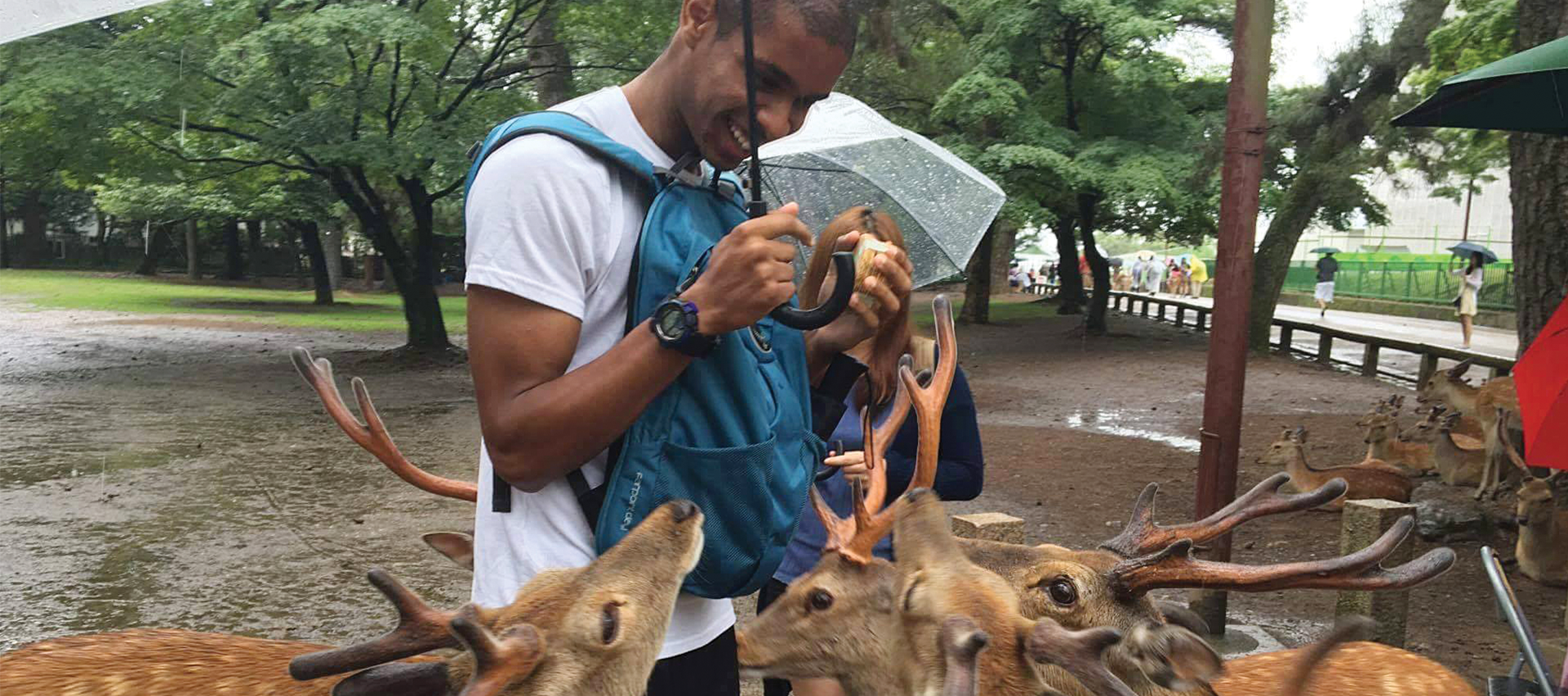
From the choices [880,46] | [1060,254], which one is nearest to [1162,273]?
[1060,254]

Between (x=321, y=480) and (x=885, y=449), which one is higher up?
(x=885, y=449)

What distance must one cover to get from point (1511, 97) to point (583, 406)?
14.2 feet

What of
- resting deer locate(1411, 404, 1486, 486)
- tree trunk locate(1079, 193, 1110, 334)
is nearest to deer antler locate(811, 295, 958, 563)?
resting deer locate(1411, 404, 1486, 486)

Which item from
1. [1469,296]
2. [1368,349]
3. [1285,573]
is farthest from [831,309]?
[1469,296]

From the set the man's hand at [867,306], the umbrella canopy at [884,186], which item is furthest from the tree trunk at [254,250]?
the man's hand at [867,306]

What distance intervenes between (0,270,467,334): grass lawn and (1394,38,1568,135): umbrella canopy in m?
16.0

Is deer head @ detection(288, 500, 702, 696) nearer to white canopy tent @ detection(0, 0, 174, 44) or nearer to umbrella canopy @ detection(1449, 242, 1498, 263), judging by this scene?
white canopy tent @ detection(0, 0, 174, 44)

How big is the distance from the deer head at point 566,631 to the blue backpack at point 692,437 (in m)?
0.04

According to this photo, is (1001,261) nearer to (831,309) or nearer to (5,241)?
(5,241)

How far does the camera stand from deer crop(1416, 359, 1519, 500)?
817 cm

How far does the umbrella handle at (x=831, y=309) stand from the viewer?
162 centimetres

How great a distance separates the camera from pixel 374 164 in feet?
38.3

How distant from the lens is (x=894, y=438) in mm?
3195

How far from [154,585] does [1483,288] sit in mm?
28401
